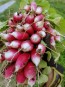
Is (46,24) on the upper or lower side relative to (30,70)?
upper

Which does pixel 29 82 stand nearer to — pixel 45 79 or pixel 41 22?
pixel 45 79

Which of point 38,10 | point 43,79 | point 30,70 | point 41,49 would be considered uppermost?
point 38,10

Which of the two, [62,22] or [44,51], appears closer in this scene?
[44,51]

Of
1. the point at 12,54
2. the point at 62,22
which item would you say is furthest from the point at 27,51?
the point at 62,22

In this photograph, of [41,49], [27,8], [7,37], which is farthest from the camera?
[27,8]

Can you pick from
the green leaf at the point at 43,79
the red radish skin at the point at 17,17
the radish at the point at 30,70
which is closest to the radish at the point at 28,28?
the red radish skin at the point at 17,17

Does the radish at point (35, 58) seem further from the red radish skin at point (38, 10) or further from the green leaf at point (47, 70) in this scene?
the red radish skin at point (38, 10)

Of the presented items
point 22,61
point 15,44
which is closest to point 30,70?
point 22,61

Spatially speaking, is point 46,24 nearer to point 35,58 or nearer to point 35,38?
point 35,38
